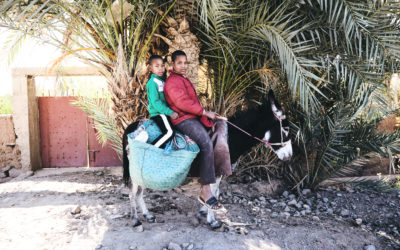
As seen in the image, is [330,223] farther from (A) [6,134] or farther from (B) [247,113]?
(A) [6,134]

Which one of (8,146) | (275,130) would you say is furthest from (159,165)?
(8,146)

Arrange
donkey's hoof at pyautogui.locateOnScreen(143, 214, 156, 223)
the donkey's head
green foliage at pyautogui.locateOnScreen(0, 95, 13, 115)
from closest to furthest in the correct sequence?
the donkey's head, donkey's hoof at pyautogui.locateOnScreen(143, 214, 156, 223), green foliage at pyautogui.locateOnScreen(0, 95, 13, 115)

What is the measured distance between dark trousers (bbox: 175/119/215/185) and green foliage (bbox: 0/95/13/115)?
909 cm

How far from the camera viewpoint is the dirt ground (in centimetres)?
315

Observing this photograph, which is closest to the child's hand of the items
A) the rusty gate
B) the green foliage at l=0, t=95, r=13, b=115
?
the rusty gate

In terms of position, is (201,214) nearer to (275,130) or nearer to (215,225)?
(215,225)

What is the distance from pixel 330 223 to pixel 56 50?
5.20 metres

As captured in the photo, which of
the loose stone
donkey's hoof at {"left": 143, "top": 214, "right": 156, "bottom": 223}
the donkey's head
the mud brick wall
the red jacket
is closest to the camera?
the loose stone

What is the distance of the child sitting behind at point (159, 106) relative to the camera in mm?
3117

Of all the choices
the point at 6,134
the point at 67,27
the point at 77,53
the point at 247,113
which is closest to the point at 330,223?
the point at 247,113

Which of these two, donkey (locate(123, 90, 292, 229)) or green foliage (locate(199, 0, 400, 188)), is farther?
green foliage (locate(199, 0, 400, 188))

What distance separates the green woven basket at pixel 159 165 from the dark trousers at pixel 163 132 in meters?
0.12

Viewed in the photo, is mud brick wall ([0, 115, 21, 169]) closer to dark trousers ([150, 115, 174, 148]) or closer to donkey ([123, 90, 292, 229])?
donkey ([123, 90, 292, 229])

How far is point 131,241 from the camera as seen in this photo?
3.09 meters
